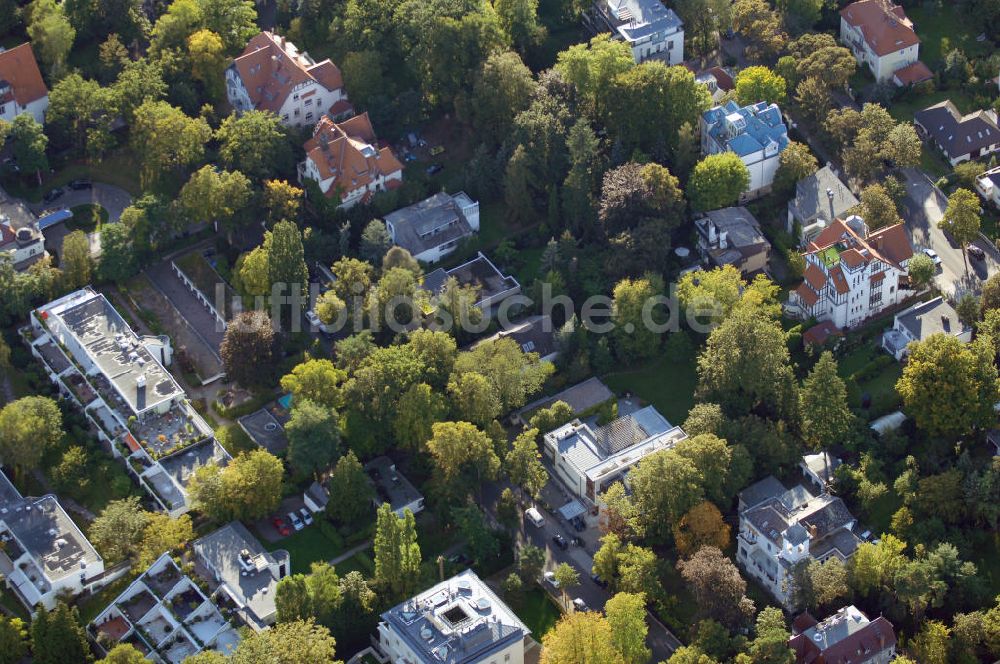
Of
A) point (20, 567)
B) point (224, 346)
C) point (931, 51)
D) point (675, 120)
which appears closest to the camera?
point (20, 567)

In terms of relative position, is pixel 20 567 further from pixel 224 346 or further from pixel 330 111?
pixel 330 111

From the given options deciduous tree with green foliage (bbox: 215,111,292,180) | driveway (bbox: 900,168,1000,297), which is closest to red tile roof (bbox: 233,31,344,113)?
deciduous tree with green foliage (bbox: 215,111,292,180)

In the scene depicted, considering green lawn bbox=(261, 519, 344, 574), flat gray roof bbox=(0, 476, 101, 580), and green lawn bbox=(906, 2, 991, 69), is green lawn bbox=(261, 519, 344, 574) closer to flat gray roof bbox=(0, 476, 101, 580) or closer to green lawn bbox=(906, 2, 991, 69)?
flat gray roof bbox=(0, 476, 101, 580)

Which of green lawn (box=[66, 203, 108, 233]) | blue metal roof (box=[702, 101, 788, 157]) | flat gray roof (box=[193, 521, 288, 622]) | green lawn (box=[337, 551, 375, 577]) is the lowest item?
green lawn (box=[337, 551, 375, 577])

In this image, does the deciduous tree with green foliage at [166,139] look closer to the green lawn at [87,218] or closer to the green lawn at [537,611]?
the green lawn at [87,218]

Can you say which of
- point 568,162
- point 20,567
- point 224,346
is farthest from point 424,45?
point 20,567

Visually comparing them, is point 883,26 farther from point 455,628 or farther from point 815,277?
point 455,628

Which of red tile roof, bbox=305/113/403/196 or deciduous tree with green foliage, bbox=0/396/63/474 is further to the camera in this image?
red tile roof, bbox=305/113/403/196
